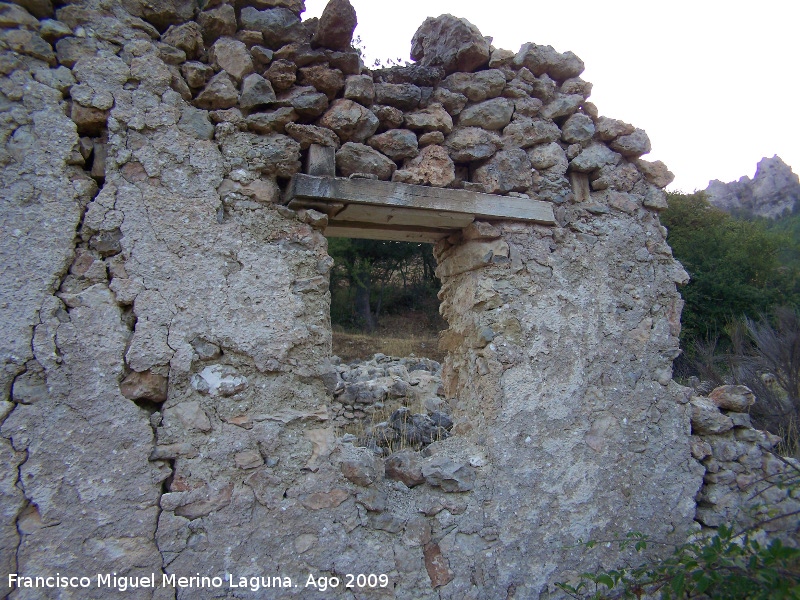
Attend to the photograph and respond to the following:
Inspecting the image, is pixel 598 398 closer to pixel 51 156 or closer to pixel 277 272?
pixel 277 272

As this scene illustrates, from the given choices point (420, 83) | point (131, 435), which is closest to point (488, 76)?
point (420, 83)

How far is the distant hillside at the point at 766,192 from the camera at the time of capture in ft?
102

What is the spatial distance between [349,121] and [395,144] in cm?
24

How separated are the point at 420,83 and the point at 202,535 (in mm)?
2262

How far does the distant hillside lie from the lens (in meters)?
31.2

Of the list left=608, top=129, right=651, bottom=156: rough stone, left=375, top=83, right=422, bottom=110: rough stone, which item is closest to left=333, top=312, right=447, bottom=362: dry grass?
left=608, top=129, right=651, bottom=156: rough stone

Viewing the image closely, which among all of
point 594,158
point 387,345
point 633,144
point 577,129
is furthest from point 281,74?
point 387,345

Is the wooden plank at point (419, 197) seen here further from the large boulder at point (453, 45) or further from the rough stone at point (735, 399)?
the rough stone at point (735, 399)

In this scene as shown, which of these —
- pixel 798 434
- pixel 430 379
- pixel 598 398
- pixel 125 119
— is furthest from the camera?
pixel 430 379

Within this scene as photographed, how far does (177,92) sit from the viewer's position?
91.5 inches

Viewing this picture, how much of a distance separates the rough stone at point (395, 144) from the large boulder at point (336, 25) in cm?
44

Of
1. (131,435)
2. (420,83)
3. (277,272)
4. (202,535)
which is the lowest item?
(202,535)

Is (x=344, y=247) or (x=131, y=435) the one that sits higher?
(x=344, y=247)

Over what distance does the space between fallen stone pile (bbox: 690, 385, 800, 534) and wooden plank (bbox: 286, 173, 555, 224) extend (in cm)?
146
